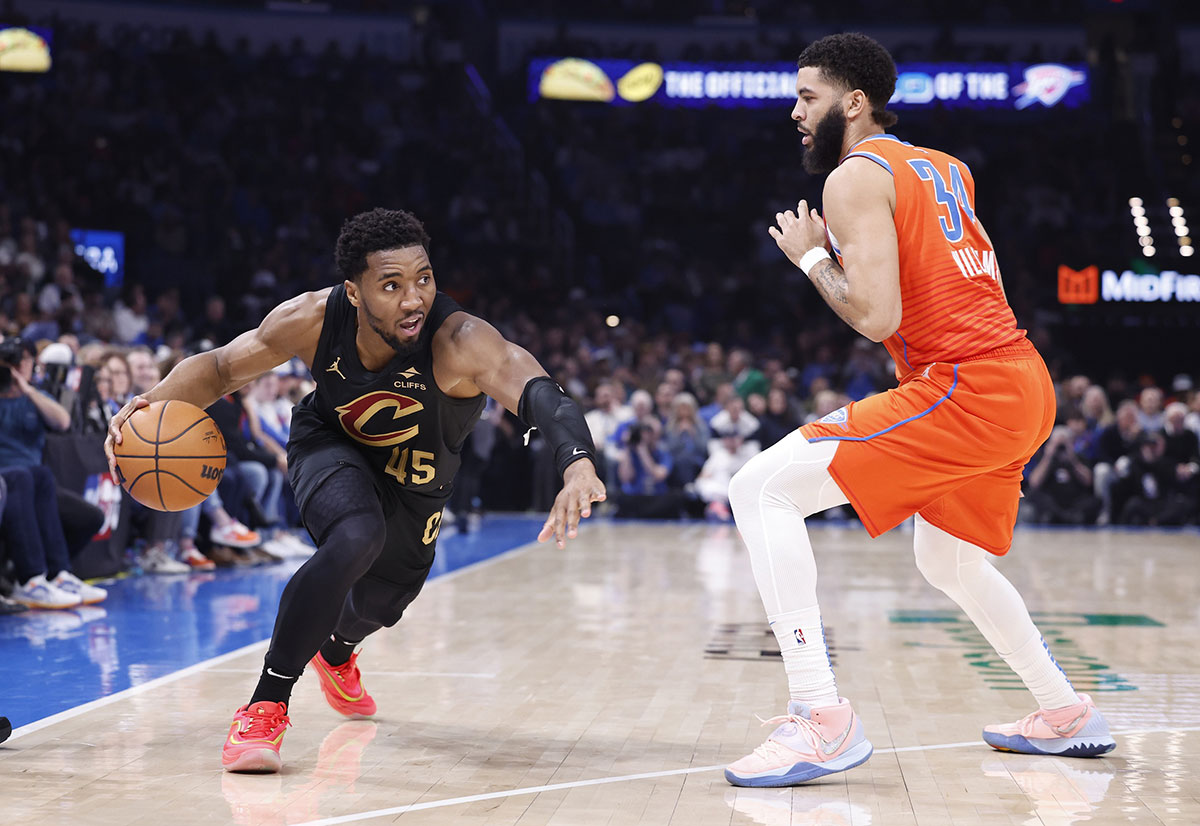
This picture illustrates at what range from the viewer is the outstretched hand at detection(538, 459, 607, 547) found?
10.3 feet

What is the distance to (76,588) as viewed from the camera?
6.90 metres

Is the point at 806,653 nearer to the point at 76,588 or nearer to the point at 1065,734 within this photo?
the point at 1065,734

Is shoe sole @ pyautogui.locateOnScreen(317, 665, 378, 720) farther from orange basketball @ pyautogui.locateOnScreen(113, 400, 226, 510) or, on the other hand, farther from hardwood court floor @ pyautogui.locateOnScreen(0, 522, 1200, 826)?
orange basketball @ pyautogui.locateOnScreen(113, 400, 226, 510)

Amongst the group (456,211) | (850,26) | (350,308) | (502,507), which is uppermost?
(850,26)

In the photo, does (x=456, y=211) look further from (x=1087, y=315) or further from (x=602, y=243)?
(x=1087, y=315)

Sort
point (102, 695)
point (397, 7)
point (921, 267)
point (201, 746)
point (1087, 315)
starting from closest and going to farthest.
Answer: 1. point (921, 267)
2. point (201, 746)
3. point (102, 695)
4. point (1087, 315)
5. point (397, 7)

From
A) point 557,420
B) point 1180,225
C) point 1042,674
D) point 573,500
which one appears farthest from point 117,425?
point 1180,225

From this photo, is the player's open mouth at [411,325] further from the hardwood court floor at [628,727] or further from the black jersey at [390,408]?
the hardwood court floor at [628,727]

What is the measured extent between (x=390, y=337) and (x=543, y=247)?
16.2 meters

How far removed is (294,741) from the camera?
4.01 m

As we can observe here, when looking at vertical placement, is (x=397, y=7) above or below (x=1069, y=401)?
above

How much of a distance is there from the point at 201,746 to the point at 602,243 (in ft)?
55.8

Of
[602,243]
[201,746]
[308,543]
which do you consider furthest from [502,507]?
[201,746]

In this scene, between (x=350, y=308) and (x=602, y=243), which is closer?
(x=350, y=308)
